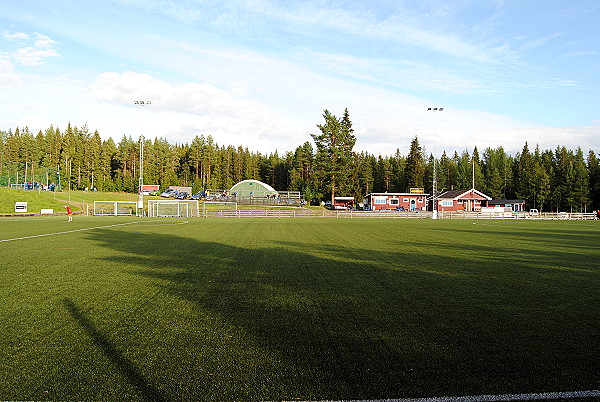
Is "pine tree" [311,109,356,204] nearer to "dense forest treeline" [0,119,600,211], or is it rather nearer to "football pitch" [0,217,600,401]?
"dense forest treeline" [0,119,600,211]

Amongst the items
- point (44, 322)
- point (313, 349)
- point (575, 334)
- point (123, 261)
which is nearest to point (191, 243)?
point (123, 261)

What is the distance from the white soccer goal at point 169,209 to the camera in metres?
46.0

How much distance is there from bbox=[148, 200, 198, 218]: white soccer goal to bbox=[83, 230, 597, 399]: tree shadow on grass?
3677 cm

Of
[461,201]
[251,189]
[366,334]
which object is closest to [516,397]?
[366,334]

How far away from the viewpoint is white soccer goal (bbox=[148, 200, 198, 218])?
46.0 meters

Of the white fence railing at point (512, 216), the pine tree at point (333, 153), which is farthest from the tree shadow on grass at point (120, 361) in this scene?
the pine tree at point (333, 153)

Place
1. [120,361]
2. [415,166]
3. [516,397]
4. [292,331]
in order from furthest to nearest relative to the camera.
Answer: [415,166]
[292,331]
[120,361]
[516,397]

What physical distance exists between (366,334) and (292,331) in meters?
0.98

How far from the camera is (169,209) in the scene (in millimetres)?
48000

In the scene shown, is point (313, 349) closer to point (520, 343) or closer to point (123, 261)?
point (520, 343)

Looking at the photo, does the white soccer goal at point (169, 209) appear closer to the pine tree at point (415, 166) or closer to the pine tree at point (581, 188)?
the pine tree at point (415, 166)

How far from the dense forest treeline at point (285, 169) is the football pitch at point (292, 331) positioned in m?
65.8

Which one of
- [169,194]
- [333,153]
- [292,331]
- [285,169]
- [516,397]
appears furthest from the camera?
[285,169]

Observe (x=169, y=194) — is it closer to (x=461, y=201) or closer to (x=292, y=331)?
(x=461, y=201)
